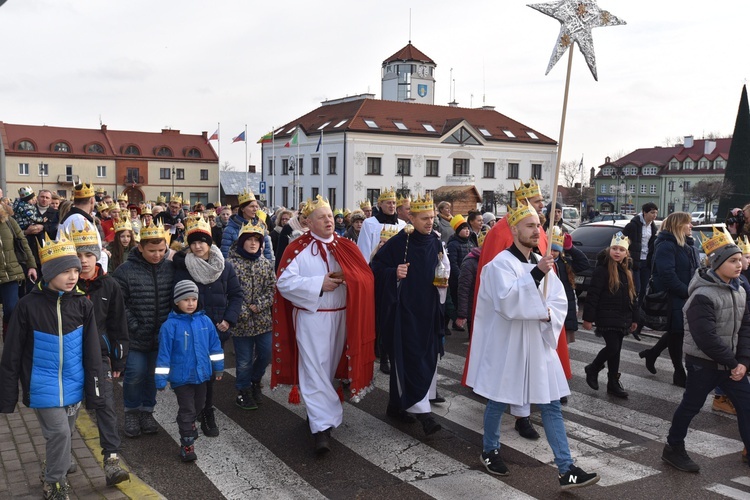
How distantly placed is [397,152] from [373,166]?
2664mm

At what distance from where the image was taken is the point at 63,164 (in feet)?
227

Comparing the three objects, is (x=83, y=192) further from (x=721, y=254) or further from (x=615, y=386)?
(x=721, y=254)

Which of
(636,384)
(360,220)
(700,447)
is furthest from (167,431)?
(360,220)

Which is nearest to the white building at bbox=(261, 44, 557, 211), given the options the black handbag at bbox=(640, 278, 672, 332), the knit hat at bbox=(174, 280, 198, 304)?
the black handbag at bbox=(640, 278, 672, 332)

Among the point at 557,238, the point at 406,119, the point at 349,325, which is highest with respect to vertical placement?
the point at 406,119

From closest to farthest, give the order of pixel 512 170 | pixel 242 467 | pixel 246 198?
1. pixel 242 467
2. pixel 246 198
3. pixel 512 170

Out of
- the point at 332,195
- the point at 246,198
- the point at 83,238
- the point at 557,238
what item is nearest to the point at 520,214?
the point at 557,238

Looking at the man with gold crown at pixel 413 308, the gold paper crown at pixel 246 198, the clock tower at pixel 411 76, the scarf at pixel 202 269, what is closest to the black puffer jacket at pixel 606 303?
the man with gold crown at pixel 413 308

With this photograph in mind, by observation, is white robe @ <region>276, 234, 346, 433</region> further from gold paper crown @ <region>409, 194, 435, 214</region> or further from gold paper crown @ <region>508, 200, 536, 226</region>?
gold paper crown @ <region>508, 200, 536, 226</region>

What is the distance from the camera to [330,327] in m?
5.94

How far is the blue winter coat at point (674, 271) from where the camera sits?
7867 millimetres

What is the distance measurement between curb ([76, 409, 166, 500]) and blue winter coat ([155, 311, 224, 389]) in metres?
0.73

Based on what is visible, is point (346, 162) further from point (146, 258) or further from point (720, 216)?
point (146, 258)

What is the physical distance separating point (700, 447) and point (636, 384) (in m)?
2.05
